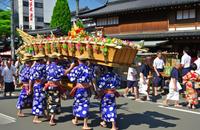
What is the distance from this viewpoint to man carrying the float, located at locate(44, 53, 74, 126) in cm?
884

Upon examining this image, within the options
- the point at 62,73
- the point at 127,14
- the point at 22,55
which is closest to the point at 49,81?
the point at 62,73

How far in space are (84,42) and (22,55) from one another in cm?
327

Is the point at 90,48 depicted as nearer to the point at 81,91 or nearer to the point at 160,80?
the point at 81,91

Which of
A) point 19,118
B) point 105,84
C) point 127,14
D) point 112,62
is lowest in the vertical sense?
point 19,118

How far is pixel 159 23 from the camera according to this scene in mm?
24750

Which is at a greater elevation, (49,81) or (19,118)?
(49,81)

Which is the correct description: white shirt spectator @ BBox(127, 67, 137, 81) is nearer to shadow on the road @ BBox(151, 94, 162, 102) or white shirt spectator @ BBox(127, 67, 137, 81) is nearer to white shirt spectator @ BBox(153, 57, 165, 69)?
shadow on the road @ BBox(151, 94, 162, 102)

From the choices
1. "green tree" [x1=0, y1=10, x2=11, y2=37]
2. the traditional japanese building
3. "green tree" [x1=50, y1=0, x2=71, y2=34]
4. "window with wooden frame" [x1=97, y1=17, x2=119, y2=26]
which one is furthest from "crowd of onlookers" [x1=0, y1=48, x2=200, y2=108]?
"green tree" [x1=0, y1=10, x2=11, y2=37]

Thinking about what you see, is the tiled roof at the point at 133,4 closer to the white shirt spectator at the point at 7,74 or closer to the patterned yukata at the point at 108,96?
the white shirt spectator at the point at 7,74

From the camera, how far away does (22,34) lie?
11.3m

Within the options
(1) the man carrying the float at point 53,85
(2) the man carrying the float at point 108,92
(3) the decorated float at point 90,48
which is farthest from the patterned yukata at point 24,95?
(2) the man carrying the float at point 108,92

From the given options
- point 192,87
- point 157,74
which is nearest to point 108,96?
point 192,87

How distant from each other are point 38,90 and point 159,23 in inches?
669

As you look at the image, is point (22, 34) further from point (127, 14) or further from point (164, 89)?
point (127, 14)
